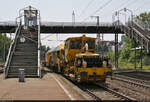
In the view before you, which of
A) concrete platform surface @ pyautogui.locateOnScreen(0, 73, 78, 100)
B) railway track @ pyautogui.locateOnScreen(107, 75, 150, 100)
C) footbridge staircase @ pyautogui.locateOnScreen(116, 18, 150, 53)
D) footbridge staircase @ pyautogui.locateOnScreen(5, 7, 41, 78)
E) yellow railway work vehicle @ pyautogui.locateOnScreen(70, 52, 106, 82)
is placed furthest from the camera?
footbridge staircase @ pyautogui.locateOnScreen(116, 18, 150, 53)

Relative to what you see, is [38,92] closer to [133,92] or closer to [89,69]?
[89,69]

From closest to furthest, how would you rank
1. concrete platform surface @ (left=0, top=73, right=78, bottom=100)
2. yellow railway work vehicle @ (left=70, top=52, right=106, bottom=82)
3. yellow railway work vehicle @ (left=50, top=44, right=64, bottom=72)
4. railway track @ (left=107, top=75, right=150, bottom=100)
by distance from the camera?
1. concrete platform surface @ (left=0, top=73, right=78, bottom=100)
2. railway track @ (left=107, top=75, right=150, bottom=100)
3. yellow railway work vehicle @ (left=70, top=52, right=106, bottom=82)
4. yellow railway work vehicle @ (left=50, top=44, right=64, bottom=72)

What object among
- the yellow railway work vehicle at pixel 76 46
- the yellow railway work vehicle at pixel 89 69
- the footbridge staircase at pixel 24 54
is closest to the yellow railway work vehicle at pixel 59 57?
the footbridge staircase at pixel 24 54

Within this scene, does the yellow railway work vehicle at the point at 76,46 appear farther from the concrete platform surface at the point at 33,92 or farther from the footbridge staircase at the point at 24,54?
the concrete platform surface at the point at 33,92

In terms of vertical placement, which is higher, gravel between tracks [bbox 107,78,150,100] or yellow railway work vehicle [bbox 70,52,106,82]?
yellow railway work vehicle [bbox 70,52,106,82]

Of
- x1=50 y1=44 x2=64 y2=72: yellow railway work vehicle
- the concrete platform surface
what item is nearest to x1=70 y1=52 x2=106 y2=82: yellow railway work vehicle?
the concrete platform surface

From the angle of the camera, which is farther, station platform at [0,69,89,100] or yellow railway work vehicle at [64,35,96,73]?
yellow railway work vehicle at [64,35,96,73]

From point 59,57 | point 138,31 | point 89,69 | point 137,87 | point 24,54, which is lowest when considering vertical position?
point 137,87

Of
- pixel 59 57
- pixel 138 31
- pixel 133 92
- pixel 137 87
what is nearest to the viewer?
pixel 133 92

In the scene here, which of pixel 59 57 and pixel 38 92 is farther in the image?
pixel 59 57

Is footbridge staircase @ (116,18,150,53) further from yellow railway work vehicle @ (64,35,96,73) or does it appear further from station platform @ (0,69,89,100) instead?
station platform @ (0,69,89,100)

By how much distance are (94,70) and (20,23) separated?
61.8ft

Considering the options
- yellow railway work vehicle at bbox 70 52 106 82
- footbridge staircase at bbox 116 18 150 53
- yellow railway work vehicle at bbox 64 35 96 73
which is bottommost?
yellow railway work vehicle at bbox 70 52 106 82

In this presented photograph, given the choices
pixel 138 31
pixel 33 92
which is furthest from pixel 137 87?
pixel 138 31
